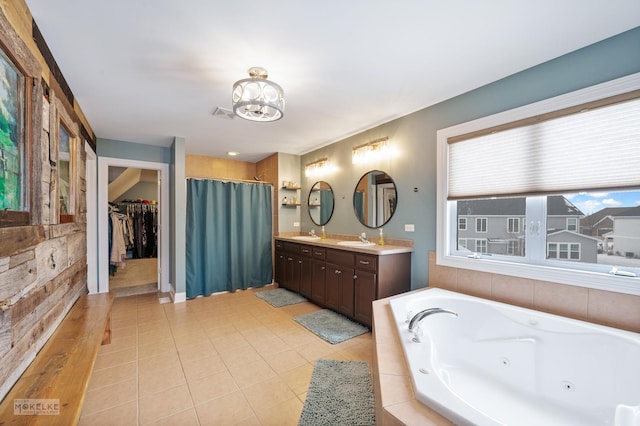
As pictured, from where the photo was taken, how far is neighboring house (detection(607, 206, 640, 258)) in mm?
1704

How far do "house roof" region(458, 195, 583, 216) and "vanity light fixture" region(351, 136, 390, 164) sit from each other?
1.12 metres

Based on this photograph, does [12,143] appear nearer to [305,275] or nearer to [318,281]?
A: [318,281]

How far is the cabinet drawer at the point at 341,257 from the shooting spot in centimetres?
307

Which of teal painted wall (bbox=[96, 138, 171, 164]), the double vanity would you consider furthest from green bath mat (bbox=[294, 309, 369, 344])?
teal painted wall (bbox=[96, 138, 171, 164])

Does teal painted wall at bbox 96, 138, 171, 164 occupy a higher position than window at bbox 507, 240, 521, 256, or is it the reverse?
teal painted wall at bbox 96, 138, 171, 164

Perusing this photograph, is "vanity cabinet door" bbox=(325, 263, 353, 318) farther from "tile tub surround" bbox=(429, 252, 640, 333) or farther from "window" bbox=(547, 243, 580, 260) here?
"window" bbox=(547, 243, 580, 260)

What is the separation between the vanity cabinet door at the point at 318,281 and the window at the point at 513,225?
2.04 m

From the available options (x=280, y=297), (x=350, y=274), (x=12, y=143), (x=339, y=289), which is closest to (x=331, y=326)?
(x=339, y=289)

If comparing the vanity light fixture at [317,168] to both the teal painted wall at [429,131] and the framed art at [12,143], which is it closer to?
the teal painted wall at [429,131]

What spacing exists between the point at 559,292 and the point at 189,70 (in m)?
3.28

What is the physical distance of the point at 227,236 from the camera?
4.42m

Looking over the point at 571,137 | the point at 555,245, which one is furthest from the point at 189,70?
the point at 555,245

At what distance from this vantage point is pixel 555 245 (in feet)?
6.69

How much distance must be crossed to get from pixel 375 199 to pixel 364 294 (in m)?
1.24
